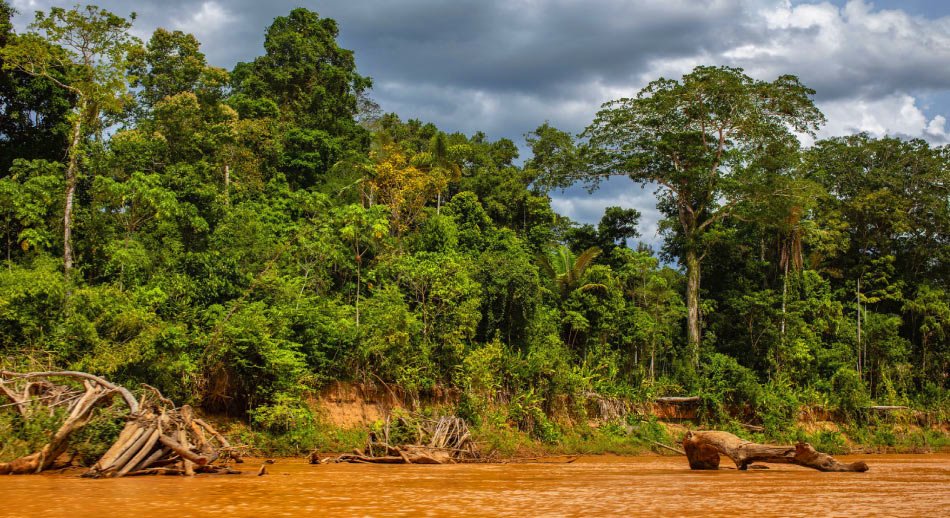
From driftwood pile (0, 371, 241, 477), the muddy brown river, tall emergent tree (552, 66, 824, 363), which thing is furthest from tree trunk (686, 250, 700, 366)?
driftwood pile (0, 371, 241, 477)

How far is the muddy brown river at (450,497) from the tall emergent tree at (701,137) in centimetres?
1990

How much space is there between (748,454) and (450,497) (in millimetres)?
6985

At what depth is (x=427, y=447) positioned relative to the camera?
15.4 metres

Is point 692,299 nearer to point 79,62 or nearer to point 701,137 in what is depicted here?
point 701,137

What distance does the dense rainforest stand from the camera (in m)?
17.3

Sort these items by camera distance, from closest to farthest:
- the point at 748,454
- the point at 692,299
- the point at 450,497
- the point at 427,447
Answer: the point at 450,497
the point at 748,454
the point at 427,447
the point at 692,299

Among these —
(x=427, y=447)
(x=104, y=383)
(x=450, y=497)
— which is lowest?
(x=427, y=447)

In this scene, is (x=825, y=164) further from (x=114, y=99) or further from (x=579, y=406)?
(x=114, y=99)

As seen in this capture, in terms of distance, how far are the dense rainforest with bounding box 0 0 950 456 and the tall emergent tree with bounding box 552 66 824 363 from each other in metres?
0.12

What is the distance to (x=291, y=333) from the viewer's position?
712 inches

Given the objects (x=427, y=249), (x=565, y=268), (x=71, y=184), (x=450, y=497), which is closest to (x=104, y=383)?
(x=450, y=497)

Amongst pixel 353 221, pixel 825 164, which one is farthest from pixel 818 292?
pixel 353 221

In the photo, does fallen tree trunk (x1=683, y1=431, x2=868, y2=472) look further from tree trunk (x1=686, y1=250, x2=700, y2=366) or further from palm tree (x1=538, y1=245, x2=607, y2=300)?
tree trunk (x1=686, y1=250, x2=700, y2=366)

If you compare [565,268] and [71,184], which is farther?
[565,268]
